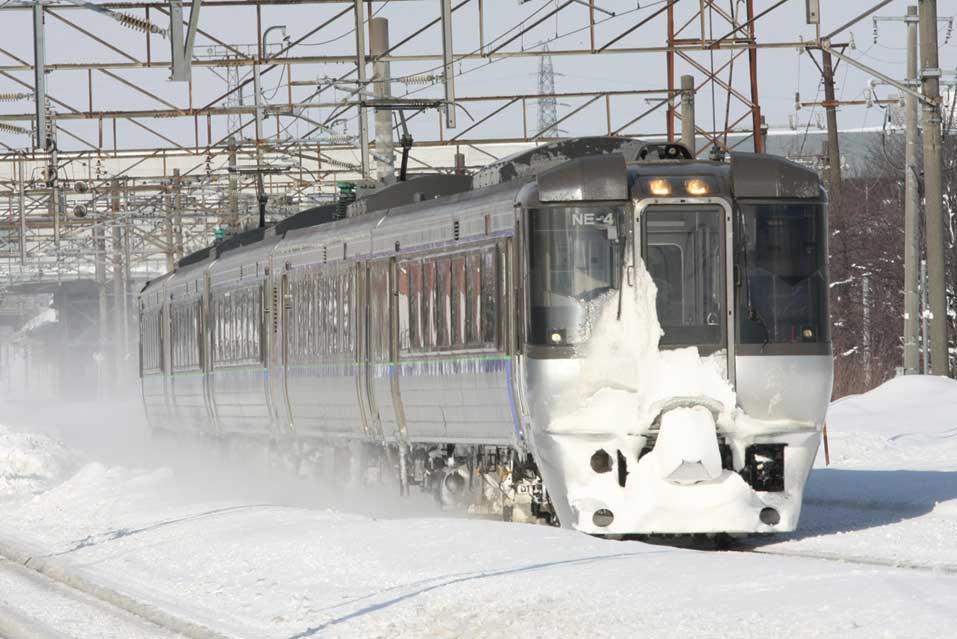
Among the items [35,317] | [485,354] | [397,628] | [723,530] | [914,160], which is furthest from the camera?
[35,317]

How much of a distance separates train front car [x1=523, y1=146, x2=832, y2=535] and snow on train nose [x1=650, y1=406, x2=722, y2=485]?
2 centimetres

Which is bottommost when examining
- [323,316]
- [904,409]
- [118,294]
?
[904,409]

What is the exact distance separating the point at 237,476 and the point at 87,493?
10.8 feet

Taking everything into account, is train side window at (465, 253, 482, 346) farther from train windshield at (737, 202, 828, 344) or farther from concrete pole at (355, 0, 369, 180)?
concrete pole at (355, 0, 369, 180)

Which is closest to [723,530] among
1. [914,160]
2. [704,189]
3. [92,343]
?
[704,189]

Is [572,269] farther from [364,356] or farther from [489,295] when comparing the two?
[364,356]

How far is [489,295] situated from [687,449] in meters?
2.80

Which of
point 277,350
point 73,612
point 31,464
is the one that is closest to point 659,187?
point 73,612

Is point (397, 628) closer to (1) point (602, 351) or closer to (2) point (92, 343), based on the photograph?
(1) point (602, 351)

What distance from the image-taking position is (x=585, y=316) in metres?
15.0

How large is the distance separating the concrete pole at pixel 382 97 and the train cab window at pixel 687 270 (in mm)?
12408

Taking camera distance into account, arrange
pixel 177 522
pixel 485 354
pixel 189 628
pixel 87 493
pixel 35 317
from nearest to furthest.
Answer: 1. pixel 189 628
2. pixel 485 354
3. pixel 177 522
4. pixel 87 493
5. pixel 35 317

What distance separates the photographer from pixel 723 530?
14.5 meters

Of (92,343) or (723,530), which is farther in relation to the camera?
(92,343)
